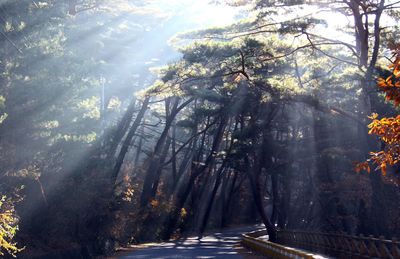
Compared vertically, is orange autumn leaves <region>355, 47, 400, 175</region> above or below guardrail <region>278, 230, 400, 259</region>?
above

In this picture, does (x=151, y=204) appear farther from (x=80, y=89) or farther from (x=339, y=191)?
(x=80, y=89)

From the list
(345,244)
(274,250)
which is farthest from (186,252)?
(345,244)

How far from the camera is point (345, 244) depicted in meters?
21.2

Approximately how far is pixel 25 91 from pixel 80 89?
10.3 feet

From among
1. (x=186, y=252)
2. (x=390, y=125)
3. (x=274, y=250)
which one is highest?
(x=390, y=125)

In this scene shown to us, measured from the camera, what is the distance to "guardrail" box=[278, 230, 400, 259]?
16.6m

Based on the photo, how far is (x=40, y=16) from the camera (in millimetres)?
21953

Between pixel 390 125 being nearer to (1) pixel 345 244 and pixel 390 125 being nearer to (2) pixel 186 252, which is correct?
(1) pixel 345 244

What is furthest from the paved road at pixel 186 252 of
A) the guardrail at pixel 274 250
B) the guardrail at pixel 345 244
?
the guardrail at pixel 345 244

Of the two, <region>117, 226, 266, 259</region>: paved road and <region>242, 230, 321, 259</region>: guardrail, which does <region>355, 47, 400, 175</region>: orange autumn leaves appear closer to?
<region>242, 230, 321, 259</region>: guardrail

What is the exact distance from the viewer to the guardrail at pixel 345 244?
54.5ft

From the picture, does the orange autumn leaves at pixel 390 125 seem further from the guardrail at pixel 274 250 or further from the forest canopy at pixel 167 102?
the guardrail at pixel 274 250

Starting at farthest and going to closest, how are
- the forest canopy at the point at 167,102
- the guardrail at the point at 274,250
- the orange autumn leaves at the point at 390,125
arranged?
the forest canopy at the point at 167,102 < the guardrail at the point at 274,250 < the orange autumn leaves at the point at 390,125

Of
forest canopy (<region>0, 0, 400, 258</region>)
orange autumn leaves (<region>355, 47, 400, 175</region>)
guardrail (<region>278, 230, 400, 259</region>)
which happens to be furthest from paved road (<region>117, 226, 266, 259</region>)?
orange autumn leaves (<region>355, 47, 400, 175</region>)
